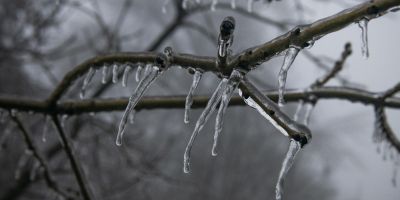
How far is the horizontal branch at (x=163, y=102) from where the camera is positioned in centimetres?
150

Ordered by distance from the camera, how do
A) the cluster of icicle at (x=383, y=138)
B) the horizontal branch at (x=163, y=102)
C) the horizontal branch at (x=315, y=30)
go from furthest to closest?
the cluster of icicle at (x=383, y=138) → the horizontal branch at (x=163, y=102) → the horizontal branch at (x=315, y=30)

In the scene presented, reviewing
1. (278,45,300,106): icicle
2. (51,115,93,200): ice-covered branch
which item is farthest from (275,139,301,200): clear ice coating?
(51,115,93,200): ice-covered branch

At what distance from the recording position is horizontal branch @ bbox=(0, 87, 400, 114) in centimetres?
150

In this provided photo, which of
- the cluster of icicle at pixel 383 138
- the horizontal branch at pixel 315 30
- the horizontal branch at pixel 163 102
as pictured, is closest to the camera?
the horizontal branch at pixel 315 30

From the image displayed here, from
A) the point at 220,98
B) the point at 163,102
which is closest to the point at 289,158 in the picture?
the point at 220,98

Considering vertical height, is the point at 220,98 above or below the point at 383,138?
below

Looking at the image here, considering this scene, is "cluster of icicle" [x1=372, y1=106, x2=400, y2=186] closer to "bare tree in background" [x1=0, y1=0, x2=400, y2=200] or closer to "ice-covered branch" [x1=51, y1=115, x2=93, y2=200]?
"bare tree in background" [x1=0, y1=0, x2=400, y2=200]

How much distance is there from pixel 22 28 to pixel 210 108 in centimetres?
379

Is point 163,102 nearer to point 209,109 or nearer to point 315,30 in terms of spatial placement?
point 209,109

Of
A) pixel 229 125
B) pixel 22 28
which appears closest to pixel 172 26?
pixel 22 28

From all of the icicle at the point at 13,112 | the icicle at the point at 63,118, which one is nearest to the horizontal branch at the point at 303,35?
the icicle at the point at 63,118

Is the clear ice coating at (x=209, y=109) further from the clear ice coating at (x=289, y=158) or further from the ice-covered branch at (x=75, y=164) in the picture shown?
the ice-covered branch at (x=75, y=164)

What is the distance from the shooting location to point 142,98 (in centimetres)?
152

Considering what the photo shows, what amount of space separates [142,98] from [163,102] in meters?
0.07
